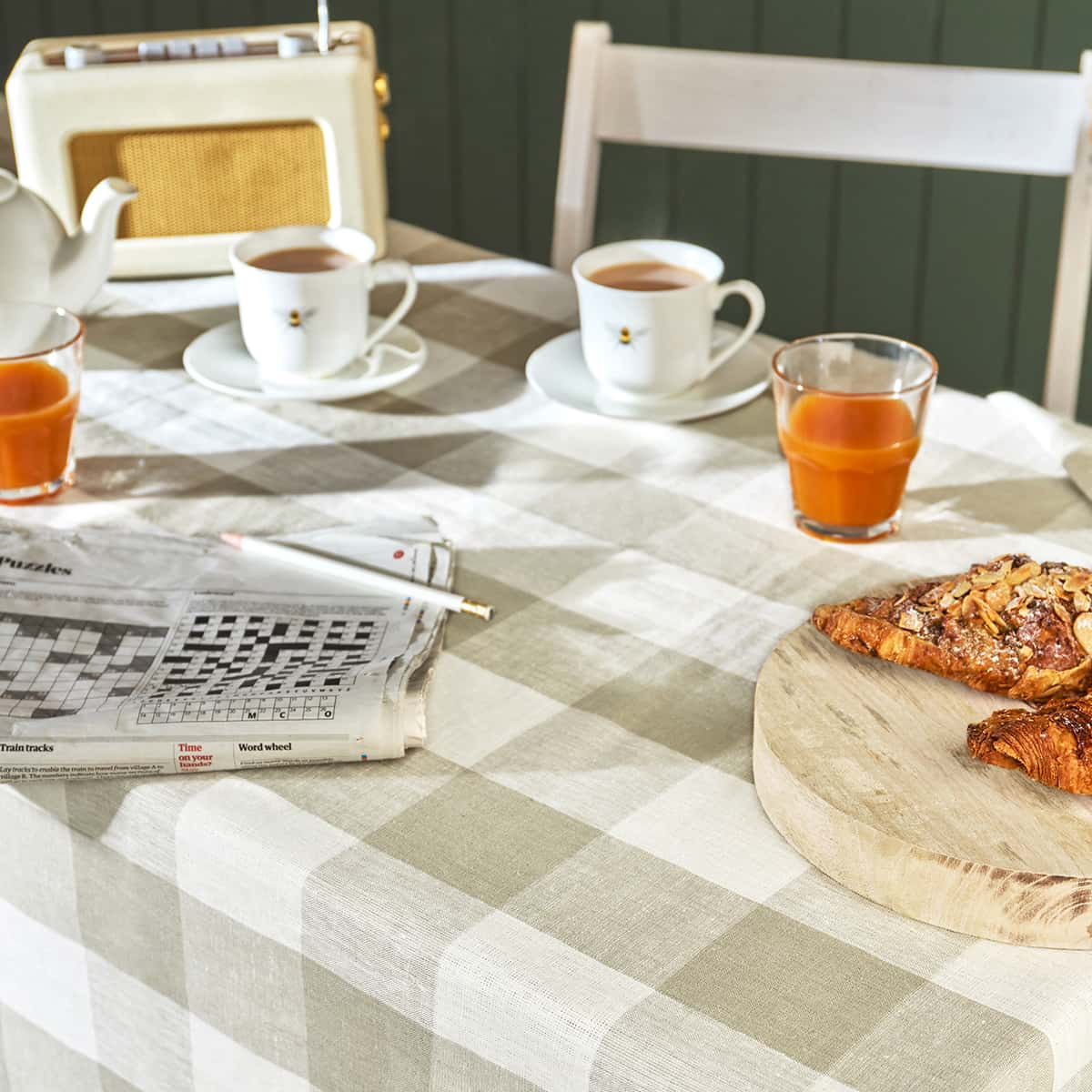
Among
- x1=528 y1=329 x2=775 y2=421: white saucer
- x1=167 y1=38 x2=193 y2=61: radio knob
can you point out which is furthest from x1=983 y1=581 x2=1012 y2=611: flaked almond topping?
x1=167 y1=38 x2=193 y2=61: radio knob

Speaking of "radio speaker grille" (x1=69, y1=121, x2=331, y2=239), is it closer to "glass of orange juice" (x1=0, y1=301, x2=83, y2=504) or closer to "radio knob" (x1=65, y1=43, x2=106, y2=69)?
"radio knob" (x1=65, y1=43, x2=106, y2=69)

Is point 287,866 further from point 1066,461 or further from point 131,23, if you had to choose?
point 131,23

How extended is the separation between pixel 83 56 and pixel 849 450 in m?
0.84

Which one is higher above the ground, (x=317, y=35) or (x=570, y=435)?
(x=317, y=35)

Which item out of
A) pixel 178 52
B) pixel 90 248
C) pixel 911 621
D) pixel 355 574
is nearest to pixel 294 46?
pixel 178 52

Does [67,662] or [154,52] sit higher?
[154,52]

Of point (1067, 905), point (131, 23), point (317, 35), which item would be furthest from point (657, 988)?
point (131, 23)

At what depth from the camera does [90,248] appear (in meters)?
1.26

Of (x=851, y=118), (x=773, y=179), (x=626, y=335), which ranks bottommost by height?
(x=773, y=179)

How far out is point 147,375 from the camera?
1.25m

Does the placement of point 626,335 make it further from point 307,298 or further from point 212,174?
point 212,174

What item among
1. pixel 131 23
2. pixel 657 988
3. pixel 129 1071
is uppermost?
pixel 131 23

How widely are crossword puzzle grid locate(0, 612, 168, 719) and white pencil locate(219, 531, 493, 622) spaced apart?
0.32 feet

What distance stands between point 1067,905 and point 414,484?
58 centimetres
